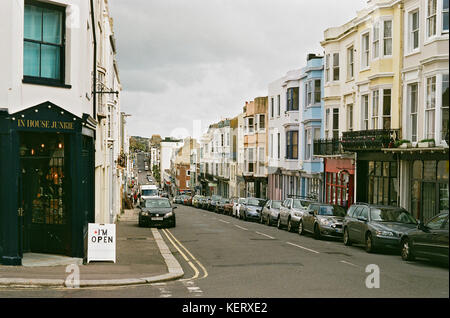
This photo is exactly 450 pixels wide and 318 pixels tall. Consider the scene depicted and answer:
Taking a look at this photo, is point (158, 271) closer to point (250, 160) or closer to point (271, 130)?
point (271, 130)

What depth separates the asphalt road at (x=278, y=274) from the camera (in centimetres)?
660

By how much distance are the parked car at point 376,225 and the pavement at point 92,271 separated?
659 centimetres

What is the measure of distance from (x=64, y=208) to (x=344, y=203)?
73.7ft

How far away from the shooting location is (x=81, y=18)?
15.8 meters

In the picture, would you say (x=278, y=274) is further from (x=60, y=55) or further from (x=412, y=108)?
(x=412, y=108)

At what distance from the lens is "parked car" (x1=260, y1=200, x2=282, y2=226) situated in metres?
33.3

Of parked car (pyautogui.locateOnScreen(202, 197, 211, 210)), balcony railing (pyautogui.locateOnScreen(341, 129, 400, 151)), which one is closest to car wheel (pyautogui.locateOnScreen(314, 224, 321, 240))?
balcony railing (pyautogui.locateOnScreen(341, 129, 400, 151))

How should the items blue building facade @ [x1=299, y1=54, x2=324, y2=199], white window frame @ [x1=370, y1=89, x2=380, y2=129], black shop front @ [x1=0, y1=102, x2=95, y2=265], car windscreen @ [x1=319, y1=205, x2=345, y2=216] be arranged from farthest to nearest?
1. blue building facade @ [x1=299, y1=54, x2=324, y2=199]
2. white window frame @ [x1=370, y1=89, x2=380, y2=129]
3. car windscreen @ [x1=319, y1=205, x2=345, y2=216]
4. black shop front @ [x1=0, y1=102, x2=95, y2=265]

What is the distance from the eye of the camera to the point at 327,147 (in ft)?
121

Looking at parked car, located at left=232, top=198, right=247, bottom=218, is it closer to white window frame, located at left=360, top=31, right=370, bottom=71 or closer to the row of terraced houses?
the row of terraced houses

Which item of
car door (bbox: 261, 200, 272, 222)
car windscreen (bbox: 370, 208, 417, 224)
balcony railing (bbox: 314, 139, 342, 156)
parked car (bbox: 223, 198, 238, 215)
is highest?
balcony railing (bbox: 314, 139, 342, 156)

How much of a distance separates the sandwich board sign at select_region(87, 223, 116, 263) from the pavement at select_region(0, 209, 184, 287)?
0.62 feet

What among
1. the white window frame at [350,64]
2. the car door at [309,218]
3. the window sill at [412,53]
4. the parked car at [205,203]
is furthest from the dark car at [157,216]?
the parked car at [205,203]
